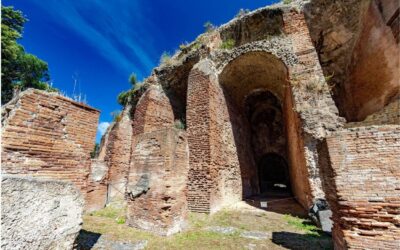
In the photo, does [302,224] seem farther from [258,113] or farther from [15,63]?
[15,63]

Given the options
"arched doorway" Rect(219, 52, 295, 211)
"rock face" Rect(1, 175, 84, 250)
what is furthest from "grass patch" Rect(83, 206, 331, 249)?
"arched doorway" Rect(219, 52, 295, 211)

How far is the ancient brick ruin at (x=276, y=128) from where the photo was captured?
3201 millimetres

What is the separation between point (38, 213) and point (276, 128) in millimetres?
14248

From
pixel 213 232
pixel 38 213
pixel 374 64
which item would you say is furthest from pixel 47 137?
pixel 374 64

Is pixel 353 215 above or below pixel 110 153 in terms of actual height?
below

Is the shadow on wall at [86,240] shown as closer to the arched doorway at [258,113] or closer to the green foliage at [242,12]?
the arched doorway at [258,113]

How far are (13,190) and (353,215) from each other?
441 cm

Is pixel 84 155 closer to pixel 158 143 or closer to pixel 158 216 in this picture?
pixel 158 143

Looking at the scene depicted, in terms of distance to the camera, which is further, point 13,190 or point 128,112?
point 128,112

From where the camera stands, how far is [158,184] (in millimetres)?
5211

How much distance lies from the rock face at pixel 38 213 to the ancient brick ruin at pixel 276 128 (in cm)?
92

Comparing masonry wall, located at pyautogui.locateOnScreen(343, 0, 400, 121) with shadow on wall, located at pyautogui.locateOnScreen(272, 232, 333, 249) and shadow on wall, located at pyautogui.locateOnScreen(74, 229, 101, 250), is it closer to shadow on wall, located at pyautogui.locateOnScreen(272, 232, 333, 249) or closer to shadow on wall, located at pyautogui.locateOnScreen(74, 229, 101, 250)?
shadow on wall, located at pyautogui.locateOnScreen(272, 232, 333, 249)

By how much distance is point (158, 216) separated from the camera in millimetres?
5008

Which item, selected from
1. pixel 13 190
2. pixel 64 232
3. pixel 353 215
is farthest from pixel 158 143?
pixel 353 215
